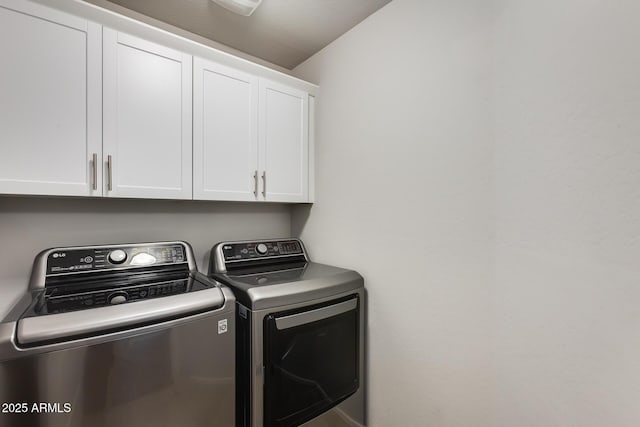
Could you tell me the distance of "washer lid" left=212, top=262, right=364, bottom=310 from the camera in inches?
48.1

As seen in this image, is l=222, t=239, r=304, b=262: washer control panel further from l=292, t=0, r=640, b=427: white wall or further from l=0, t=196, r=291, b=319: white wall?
l=292, t=0, r=640, b=427: white wall

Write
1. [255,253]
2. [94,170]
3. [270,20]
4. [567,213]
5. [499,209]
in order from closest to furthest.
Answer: [567,213]
[499,209]
[94,170]
[270,20]
[255,253]

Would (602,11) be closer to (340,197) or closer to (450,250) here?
(450,250)

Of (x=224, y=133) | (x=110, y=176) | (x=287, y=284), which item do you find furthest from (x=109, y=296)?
(x=224, y=133)

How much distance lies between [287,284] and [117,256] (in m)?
0.85

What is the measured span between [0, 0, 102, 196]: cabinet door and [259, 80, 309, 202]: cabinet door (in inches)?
32.5

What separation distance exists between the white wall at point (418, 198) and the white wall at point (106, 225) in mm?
735

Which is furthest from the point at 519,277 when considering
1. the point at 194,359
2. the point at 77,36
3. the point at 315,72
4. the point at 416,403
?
the point at 77,36

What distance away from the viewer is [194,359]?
106cm

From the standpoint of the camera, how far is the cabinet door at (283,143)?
174 cm

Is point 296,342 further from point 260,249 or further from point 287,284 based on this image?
point 260,249

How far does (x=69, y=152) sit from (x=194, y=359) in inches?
39.9

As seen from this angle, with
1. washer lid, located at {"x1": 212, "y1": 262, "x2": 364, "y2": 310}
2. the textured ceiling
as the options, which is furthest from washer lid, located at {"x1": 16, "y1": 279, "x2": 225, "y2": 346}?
the textured ceiling

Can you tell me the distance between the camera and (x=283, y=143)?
183 cm
